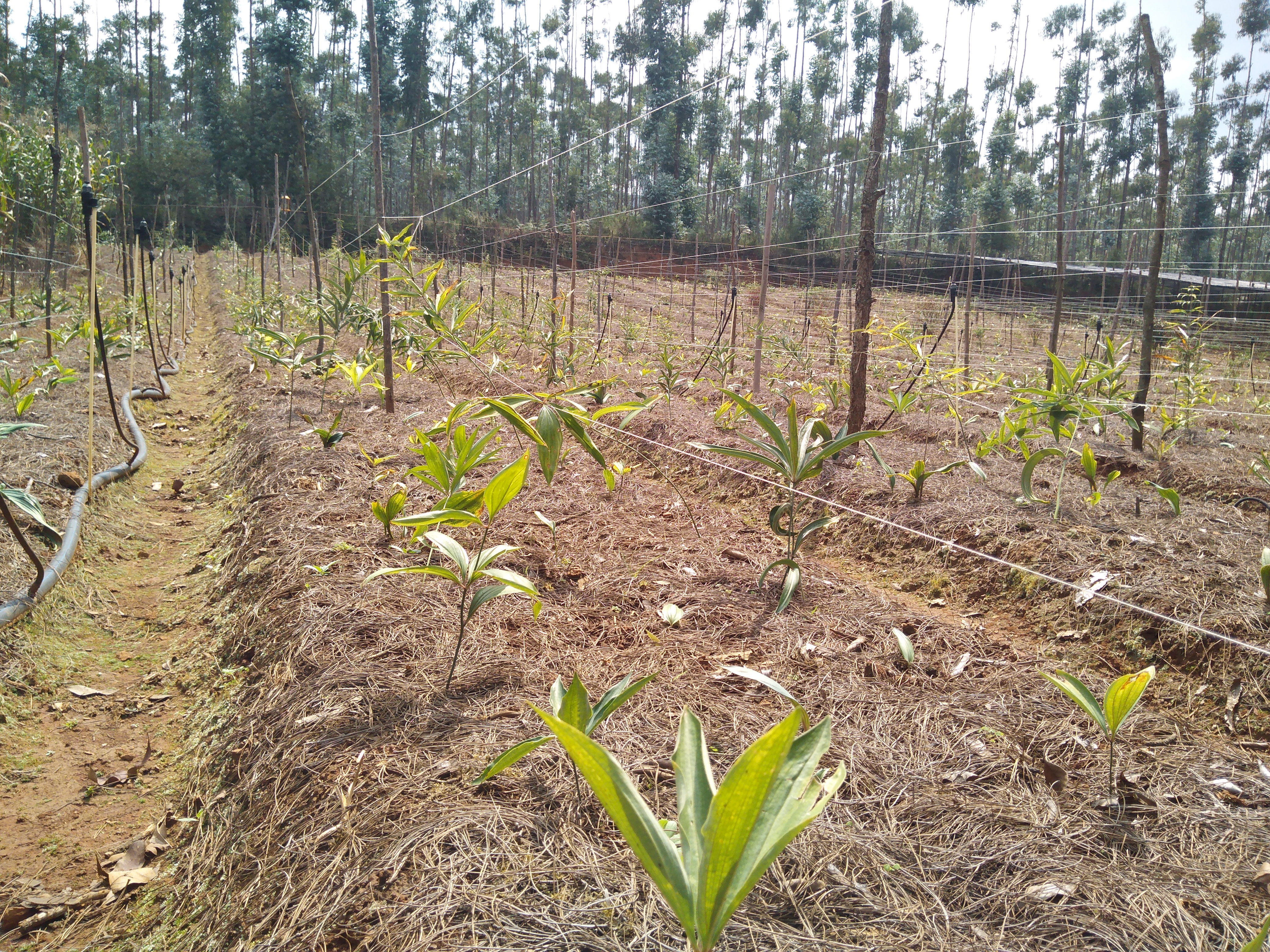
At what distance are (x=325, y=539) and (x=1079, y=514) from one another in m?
3.52

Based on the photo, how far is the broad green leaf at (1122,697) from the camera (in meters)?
1.63

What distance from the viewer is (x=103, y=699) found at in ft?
8.12

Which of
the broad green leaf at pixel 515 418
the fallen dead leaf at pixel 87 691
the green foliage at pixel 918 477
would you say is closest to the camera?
the broad green leaf at pixel 515 418

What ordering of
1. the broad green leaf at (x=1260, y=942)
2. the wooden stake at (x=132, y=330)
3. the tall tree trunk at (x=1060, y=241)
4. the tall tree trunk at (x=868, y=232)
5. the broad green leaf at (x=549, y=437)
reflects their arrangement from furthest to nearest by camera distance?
the tall tree trunk at (x=1060, y=241) → the wooden stake at (x=132, y=330) → the tall tree trunk at (x=868, y=232) → the broad green leaf at (x=549, y=437) → the broad green leaf at (x=1260, y=942)

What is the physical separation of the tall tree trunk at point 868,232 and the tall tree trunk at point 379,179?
325 centimetres

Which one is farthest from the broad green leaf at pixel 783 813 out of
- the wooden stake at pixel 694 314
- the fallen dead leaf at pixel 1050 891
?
the wooden stake at pixel 694 314

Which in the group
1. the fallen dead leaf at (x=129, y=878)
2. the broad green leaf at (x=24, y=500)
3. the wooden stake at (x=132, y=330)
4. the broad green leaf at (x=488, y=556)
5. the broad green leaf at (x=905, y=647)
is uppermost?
the wooden stake at (x=132, y=330)

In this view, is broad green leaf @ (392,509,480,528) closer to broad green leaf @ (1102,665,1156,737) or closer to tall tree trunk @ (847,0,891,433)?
broad green leaf @ (1102,665,1156,737)

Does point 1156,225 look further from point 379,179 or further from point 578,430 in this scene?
point 379,179

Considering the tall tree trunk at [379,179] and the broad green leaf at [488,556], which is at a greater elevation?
the tall tree trunk at [379,179]

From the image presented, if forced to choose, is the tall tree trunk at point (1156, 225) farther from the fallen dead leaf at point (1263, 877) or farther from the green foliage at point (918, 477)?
the fallen dead leaf at point (1263, 877)

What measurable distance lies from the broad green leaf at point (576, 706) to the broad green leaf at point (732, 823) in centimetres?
56

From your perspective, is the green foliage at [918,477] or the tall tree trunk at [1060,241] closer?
the green foliage at [918,477]

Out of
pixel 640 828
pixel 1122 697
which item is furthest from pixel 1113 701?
pixel 640 828
